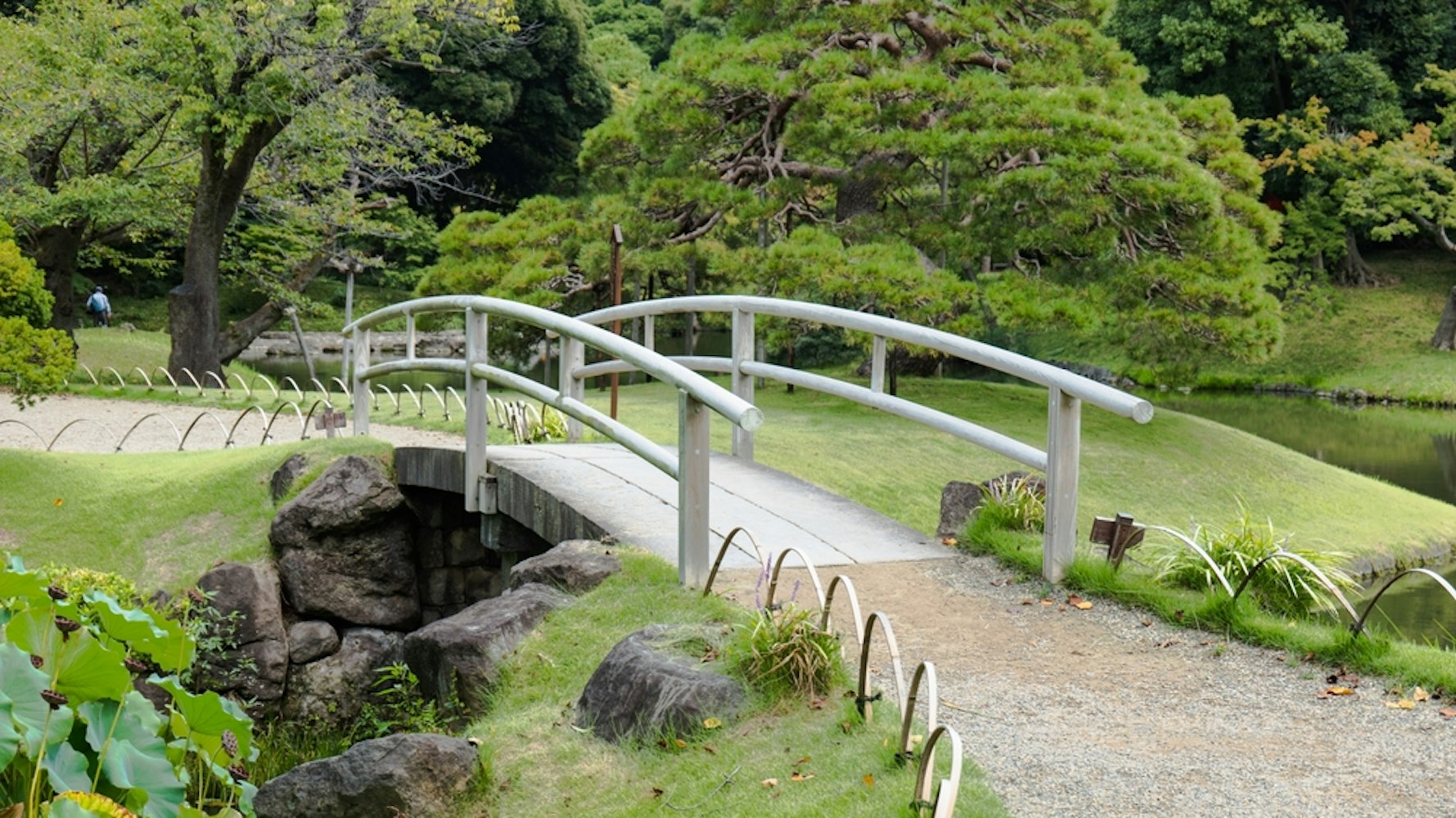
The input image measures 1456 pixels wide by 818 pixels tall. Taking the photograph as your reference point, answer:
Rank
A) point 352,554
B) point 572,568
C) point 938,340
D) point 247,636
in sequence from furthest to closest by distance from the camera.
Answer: point 352,554 → point 247,636 → point 938,340 → point 572,568

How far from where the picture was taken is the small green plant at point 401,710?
19.0 ft

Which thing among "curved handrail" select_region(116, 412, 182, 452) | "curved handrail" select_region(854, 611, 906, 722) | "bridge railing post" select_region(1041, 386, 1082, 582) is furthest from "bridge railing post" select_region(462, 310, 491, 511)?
"curved handrail" select_region(116, 412, 182, 452)

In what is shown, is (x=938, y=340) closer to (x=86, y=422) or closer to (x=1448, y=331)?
(x=86, y=422)

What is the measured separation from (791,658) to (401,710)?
10.3 feet

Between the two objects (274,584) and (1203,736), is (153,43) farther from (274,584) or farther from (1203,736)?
(1203,736)

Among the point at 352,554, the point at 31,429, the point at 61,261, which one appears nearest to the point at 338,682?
the point at 352,554

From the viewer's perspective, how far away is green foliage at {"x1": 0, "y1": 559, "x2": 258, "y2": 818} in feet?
11.7

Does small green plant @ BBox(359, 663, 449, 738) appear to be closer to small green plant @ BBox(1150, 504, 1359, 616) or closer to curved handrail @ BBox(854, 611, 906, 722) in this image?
curved handrail @ BBox(854, 611, 906, 722)

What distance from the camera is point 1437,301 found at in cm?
3316

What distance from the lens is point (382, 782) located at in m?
4.36

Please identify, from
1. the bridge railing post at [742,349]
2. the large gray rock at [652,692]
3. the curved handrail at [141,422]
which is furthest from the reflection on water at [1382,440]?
the curved handrail at [141,422]

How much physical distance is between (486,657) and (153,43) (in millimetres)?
13521

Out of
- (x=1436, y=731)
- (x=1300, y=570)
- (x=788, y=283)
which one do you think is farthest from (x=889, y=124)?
(x=1436, y=731)

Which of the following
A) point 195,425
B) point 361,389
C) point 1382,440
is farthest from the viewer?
point 1382,440
